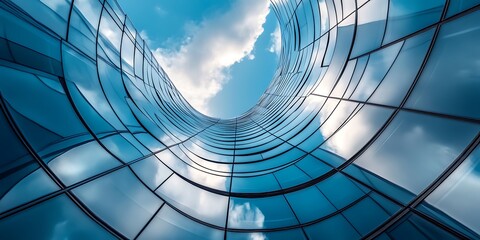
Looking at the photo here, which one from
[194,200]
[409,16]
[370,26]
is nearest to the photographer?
[409,16]

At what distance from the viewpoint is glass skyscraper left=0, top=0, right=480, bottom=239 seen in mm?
5676

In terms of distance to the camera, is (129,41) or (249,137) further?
(249,137)

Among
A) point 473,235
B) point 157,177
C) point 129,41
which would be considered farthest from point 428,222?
point 129,41

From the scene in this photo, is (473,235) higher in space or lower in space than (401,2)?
lower

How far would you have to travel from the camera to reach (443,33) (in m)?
7.12

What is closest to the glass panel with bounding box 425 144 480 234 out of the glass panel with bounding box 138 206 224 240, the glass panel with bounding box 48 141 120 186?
the glass panel with bounding box 138 206 224 240

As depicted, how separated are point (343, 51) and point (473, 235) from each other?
35.2 feet

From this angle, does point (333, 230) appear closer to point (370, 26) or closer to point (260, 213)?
point (260, 213)

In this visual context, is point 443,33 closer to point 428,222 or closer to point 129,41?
point 428,222

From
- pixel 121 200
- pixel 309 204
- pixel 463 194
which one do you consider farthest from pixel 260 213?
pixel 463 194

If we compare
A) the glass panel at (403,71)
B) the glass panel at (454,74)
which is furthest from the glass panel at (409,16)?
the glass panel at (454,74)

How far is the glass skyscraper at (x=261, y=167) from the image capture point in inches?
223

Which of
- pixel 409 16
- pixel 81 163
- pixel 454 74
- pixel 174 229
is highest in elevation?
pixel 409 16

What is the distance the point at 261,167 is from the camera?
15148 mm
